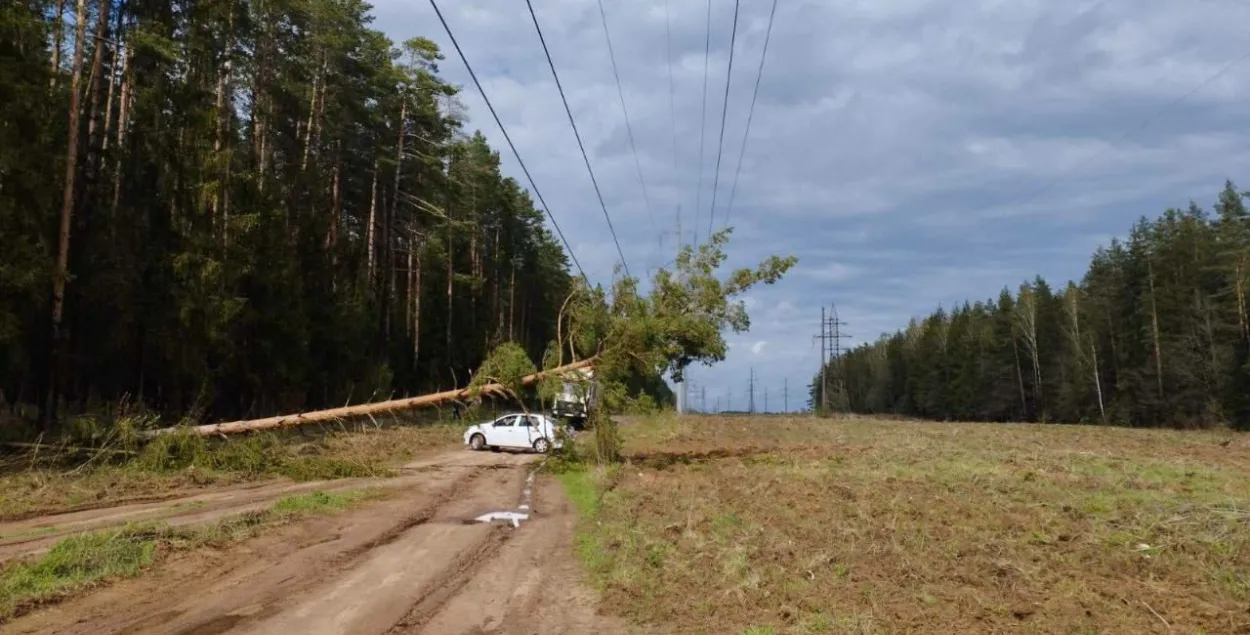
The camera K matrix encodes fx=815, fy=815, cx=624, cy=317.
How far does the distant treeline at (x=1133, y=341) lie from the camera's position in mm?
56406

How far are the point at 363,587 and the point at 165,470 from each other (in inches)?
482

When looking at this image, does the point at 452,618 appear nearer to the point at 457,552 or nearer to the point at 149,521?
the point at 457,552

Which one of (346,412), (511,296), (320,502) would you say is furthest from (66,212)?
(511,296)

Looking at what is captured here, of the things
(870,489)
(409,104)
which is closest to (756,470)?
(870,489)

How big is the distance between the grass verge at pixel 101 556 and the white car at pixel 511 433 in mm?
16159

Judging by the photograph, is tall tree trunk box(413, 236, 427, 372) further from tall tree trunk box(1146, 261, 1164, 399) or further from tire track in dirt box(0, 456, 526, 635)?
tall tree trunk box(1146, 261, 1164, 399)

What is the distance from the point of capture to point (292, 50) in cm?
3466

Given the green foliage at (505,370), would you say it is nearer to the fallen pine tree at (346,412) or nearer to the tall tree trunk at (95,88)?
the fallen pine tree at (346,412)

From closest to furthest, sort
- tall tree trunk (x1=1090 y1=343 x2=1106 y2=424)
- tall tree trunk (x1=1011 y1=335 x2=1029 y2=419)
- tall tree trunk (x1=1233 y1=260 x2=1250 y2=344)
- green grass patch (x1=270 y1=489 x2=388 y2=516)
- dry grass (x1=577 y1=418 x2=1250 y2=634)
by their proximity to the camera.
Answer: dry grass (x1=577 y1=418 x2=1250 y2=634) → green grass patch (x1=270 y1=489 x2=388 y2=516) → tall tree trunk (x1=1233 y1=260 x2=1250 y2=344) → tall tree trunk (x1=1090 y1=343 x2=1106 y2=424) → tall tree trunk (x1=1011 y1=335 x2=1029 y2=419)

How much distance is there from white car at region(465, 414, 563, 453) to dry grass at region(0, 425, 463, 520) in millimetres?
4986

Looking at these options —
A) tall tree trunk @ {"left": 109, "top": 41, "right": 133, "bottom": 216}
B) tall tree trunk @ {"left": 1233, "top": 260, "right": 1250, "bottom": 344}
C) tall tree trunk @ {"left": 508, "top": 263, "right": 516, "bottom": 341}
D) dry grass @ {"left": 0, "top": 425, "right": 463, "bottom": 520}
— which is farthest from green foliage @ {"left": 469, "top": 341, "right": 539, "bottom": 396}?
tall tree trunk @ {"left": 1233, "top": 260, "right": 1250, "bottom": 344}

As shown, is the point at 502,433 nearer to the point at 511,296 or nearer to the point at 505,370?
the point at 505,370

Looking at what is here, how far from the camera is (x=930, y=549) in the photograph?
10398mm

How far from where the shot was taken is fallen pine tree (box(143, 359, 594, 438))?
20125mm
